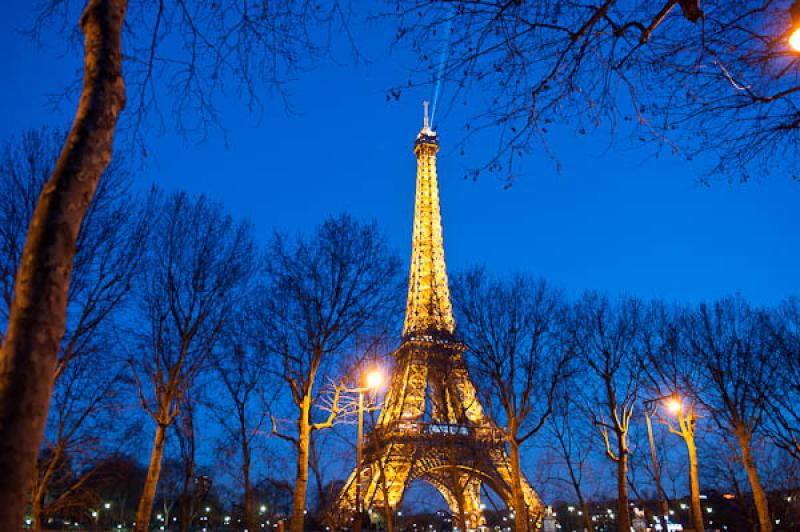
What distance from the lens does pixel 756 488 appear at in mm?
20781

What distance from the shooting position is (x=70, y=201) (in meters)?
3.79

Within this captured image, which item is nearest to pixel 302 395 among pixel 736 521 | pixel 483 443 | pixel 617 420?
pixel 617 420

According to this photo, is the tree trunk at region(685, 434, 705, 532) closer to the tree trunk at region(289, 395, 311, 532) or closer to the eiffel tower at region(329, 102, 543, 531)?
the eiffel tower at region(329, 102, 543, 531)

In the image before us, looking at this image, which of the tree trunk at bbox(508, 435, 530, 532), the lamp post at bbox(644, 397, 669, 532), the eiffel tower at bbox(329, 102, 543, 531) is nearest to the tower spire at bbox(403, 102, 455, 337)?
the eiffel tower at bbox(329, 102, 543, 531)

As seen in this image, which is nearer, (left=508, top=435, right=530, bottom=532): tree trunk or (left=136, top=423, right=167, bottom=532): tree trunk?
(left=136, top=423, right=167, bottom=532): tree trunk

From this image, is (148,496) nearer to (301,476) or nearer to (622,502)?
(301,476)

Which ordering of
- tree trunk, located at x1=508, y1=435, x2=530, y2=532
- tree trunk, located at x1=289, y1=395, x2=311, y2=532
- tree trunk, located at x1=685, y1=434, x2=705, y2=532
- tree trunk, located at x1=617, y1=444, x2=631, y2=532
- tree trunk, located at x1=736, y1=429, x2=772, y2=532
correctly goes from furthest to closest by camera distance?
tree trunk, located at x1=685, y1=434, x2=705, y2=532 → tree trunk, located at x1=617, y1=444, x2=631, y2=532 → tree trunk, located at x1=736, y1=429, x2=772, y2=532 → tree trunk, located at x1=508, y1=435, x2=530, y2=532 → tree trunk, located at x1=289, y1=395, x2=311, y2=532

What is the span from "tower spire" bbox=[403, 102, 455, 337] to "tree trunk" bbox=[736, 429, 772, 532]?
2708 centimetres

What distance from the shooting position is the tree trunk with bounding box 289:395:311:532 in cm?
1532

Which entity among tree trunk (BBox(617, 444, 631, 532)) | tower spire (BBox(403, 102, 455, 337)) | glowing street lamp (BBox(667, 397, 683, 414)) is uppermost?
tower spire (BBox(403, 102, 455, 337))

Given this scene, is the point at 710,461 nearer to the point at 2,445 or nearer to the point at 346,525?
the point at 346,525

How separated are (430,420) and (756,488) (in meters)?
25.5

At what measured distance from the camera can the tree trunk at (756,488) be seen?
63.8 ft

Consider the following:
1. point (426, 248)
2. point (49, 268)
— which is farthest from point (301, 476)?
point (426, 248)
